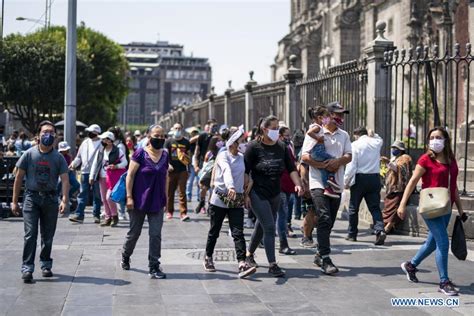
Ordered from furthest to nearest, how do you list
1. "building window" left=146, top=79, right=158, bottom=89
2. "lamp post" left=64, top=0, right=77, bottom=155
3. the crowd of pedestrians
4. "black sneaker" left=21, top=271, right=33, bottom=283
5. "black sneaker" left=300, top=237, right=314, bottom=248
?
1. "building window" left=146, top=79, right=158, bottom=89
2. "lamp post" left=64, top=0, right=77, bottom=155
3. "black sneaker" left=300, top=237, right=314, bottom=248
4. "black sneaker" left=21, top=271, right=33, bottom=283
5. the crowd of pedestrians

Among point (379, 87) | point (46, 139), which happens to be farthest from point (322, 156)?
point (379, 87)

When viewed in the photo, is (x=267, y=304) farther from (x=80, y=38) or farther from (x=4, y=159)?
(x=80, y=38)

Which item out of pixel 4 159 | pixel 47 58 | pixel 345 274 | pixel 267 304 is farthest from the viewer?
pixel 47 58

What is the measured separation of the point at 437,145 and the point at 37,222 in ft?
14.1

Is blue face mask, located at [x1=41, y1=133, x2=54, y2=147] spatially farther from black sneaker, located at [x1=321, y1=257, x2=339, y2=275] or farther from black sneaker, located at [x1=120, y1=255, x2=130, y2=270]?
black sneaker, located at [x1=321, y1=257, x2=339, y2=275]

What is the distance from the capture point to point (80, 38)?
50.6 metres

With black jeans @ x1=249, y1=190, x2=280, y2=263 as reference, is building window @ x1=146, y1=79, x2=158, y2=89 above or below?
above

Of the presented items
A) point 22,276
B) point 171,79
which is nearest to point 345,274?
point 22,276

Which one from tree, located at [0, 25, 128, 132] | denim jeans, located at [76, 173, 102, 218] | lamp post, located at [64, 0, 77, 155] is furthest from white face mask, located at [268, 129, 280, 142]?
tree, located at [0, 25, 128, 132]

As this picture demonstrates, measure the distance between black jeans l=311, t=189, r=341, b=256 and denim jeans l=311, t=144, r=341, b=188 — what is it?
0.48 ft

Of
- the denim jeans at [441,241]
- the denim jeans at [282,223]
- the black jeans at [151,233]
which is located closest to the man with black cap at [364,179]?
the denim jeans at [282,223]

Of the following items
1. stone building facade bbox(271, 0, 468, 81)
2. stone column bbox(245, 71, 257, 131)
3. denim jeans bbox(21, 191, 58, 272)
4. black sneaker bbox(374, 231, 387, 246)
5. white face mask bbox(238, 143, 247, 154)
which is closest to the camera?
denim jeans bbox(21, 191, 58, 272)

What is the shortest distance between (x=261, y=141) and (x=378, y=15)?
1586 inches

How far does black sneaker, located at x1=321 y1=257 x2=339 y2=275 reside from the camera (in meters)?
8.29
